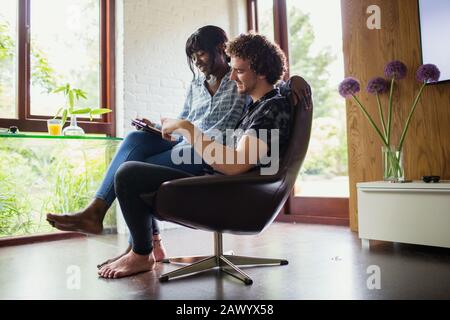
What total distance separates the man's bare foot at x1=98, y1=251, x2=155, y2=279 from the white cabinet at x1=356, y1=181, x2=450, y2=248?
1.33 m

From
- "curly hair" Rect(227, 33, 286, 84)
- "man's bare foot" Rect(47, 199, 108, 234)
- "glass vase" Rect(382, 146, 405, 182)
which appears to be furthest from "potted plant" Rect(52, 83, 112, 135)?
"glass vase" Rect(382, 146, 405, 182)

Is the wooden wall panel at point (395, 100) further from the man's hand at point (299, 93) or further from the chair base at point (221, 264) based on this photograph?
the man's hand at point (299, 93)

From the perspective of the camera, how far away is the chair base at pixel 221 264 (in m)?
1.61

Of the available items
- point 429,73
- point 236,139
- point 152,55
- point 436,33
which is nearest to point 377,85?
point 429,73

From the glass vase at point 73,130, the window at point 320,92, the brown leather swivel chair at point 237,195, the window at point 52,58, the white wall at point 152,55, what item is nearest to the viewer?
the brown leather swivel chair at point 237,195

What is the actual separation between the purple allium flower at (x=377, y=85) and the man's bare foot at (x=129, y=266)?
1.82m

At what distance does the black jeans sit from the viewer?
1418 mm

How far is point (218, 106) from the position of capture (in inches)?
67.8

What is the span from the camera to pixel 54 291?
1.48 metres

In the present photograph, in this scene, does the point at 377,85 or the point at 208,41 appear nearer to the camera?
the point at 208,41

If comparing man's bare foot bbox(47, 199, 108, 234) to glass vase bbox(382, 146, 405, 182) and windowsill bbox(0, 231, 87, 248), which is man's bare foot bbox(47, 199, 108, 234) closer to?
windowsill bbox(0, 231, 87, 248)

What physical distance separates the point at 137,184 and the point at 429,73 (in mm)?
1866

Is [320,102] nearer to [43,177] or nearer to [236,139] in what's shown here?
[236,139]

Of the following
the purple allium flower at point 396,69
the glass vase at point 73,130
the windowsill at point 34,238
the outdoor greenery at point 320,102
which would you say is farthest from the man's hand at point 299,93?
the outdoor greenery at point 320,102
